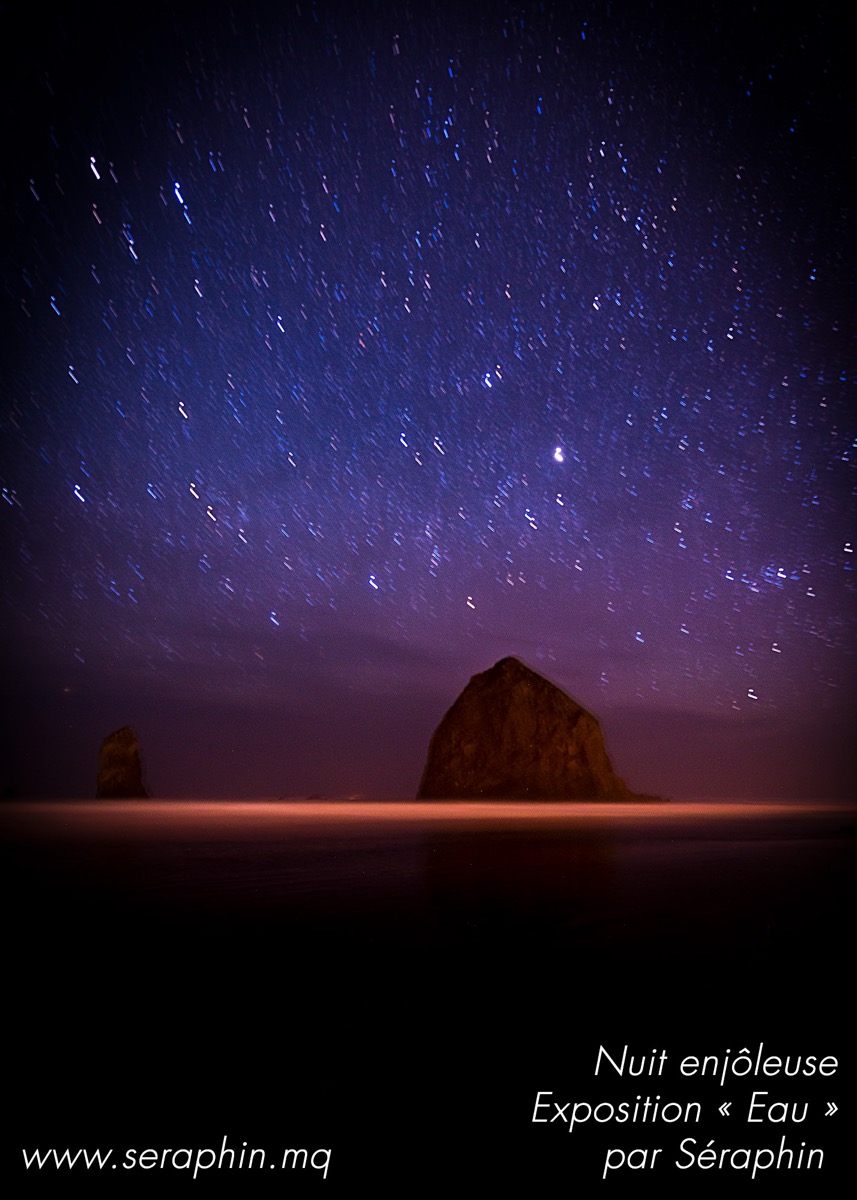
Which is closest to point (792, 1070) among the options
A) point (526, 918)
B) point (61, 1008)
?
point (526, 918)

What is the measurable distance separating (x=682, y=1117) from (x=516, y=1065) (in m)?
0.98

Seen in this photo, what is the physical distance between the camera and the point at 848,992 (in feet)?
17.6

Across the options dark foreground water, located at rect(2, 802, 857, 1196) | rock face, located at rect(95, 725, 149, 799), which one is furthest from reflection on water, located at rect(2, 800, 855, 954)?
rock face, located at rect(95, 725, 149, 799)

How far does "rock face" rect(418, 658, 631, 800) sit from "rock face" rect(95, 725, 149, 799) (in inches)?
1708

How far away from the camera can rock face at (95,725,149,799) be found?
308 feet

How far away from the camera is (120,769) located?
95.4 metres

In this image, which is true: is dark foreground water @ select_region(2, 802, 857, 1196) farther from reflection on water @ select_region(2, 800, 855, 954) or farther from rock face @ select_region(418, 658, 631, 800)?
rock face @ select_region(418, 658, 631, 800)

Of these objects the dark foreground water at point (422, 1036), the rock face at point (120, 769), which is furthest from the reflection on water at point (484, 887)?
the rock face at point (120, 769)

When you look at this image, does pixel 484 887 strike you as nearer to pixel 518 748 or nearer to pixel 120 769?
pixel 518 748

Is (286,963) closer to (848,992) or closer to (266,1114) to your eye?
(266,1114)

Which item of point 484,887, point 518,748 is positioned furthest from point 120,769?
point 484,887

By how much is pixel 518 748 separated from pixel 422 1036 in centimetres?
10261

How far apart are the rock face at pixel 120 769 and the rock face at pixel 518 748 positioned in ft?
142

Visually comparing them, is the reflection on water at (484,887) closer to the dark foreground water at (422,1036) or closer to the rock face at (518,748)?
the dark foreground water at (422,1036)
